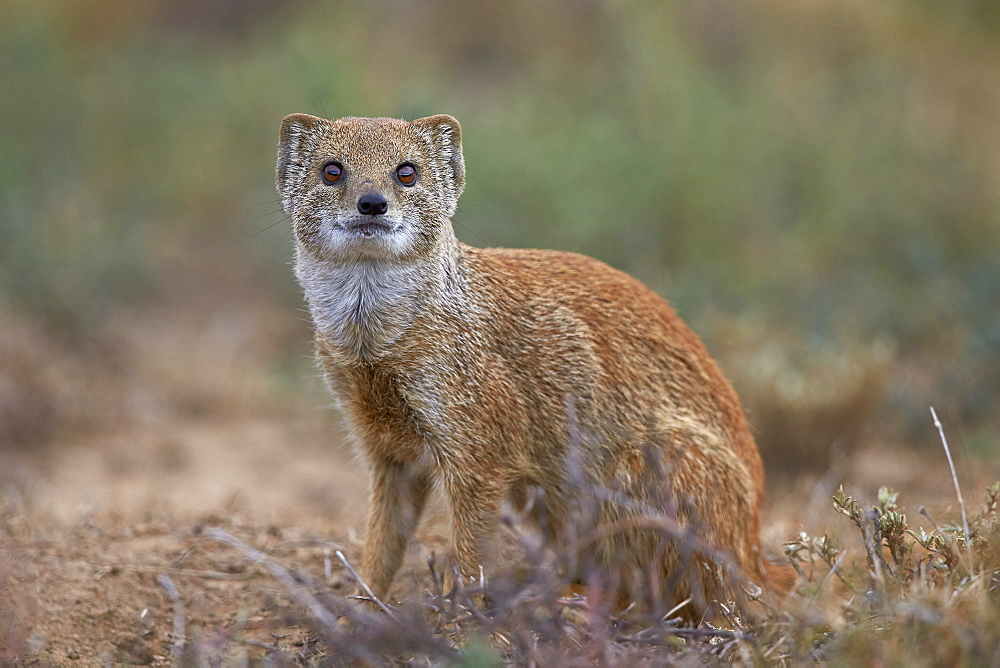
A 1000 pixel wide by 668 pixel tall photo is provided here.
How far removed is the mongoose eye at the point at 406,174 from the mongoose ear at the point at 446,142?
0.19 meters

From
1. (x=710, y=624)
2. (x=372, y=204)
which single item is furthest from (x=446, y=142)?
(x=710, y=624)

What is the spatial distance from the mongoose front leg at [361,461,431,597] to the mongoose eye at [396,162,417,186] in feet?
4.06

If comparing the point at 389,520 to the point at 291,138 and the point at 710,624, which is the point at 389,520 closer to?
the point at 710,624

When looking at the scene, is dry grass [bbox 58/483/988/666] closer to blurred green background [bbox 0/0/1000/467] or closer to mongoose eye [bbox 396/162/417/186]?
mongoose eye [bbox 396/162/417/186]

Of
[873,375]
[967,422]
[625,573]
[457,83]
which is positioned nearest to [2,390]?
[625,573]

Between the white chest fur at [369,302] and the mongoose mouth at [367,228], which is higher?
the mongoose mouth at [367,228]

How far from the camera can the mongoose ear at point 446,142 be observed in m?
4.15

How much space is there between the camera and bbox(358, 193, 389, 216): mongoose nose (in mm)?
3689

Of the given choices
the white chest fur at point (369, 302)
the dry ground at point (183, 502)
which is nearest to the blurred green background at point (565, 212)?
the dry ground at point (183, 502)

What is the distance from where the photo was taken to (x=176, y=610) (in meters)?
4.11

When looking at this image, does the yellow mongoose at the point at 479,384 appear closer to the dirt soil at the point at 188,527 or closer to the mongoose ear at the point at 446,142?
the mongoose ear at the point at 446,142

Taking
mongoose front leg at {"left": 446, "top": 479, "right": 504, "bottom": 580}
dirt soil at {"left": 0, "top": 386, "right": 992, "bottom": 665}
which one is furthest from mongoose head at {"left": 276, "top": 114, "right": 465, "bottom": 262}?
dirt soil at {"left": 0, "top": 386, "right": 992, "bottom": 665}

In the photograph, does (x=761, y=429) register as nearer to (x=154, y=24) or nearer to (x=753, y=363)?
(x=753, y=363)

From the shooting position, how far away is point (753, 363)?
22.5 feet
